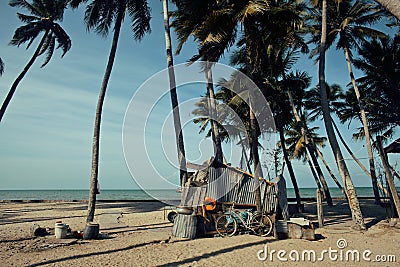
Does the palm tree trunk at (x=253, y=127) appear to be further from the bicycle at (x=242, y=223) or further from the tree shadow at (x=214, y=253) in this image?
the tree shadow at (x=214, y=253)

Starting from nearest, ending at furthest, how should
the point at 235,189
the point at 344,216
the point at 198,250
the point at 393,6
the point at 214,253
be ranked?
1. the point at 393,6
2. the point at 214,253
3. the point at 198,250
4. the point at 235,189
5. the point at 344,216

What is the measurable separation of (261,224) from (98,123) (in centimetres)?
714

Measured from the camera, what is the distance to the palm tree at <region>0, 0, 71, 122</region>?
1897 centimetres

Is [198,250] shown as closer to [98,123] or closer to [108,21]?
[98,123]

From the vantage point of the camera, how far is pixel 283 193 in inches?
543

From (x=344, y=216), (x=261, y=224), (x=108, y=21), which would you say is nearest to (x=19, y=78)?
(x=108, y=21)

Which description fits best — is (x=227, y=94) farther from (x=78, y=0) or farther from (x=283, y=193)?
(x=78, y=0)

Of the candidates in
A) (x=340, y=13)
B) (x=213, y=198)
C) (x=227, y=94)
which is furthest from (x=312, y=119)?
(x=213, y=198)

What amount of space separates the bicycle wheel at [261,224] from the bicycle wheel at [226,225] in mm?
664

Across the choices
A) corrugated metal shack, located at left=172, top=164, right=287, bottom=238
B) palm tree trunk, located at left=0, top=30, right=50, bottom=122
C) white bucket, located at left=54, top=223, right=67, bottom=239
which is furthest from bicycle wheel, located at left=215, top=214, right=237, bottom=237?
palm tree trunk, located at left=0, top=30, right=50, bottom=122

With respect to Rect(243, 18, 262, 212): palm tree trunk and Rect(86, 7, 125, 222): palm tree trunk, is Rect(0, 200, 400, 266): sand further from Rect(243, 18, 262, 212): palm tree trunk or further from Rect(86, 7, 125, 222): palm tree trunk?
Rect(243, 18, 262, 212): palm tree trunk

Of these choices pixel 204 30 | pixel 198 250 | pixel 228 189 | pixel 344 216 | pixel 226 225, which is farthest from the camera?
pixel 344 216

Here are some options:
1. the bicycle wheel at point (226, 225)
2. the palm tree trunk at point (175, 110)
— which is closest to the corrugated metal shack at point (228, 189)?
the palm tree trunk at point (175, 110)

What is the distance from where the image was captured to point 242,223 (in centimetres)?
1086
